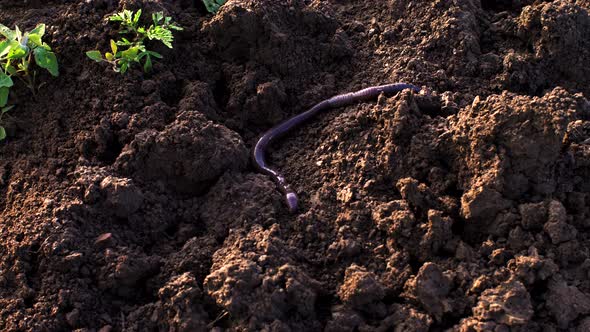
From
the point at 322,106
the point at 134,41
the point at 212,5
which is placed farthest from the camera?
the point at 212,5

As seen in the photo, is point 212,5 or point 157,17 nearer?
point 157,17

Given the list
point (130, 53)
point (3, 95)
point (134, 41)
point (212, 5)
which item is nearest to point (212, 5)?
point (212, 5)

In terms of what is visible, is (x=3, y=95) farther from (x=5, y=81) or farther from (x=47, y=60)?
(x=47, y=60)

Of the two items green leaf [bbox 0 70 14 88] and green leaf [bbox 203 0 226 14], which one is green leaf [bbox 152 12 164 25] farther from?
green leaf [bbox 0 70 14 88]

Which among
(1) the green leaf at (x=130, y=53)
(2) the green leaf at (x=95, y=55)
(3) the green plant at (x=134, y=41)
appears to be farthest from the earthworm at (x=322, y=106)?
(2) the green leaf at (x=95, y=55)

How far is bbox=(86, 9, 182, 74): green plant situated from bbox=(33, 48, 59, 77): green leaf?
13.5 inches

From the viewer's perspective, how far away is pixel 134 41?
518 centimetres

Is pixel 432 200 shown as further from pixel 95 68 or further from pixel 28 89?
pixel 28 89

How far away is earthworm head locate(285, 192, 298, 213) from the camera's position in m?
4.50

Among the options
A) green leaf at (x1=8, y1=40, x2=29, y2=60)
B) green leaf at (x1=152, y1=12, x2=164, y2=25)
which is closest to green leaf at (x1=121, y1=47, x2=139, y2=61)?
green leaf at (x1=152, y1=12, x2=164, y2=25)

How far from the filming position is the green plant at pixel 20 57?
4.85 meters

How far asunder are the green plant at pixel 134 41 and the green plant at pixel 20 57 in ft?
1.23

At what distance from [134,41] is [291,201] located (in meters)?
1.99

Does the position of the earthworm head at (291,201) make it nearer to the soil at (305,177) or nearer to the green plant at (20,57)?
the soil at (305,177)
